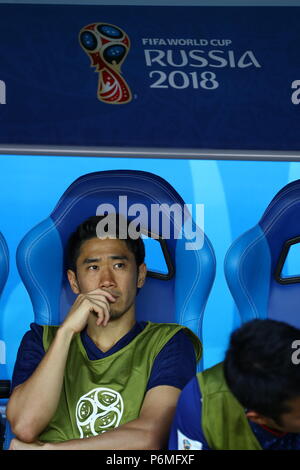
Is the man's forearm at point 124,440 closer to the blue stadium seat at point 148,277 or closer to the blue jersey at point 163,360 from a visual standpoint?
the blue jersey at point 163,360

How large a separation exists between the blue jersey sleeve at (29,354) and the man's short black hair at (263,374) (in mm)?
672

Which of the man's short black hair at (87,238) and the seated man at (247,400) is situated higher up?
the man's short black hair at (87,238)

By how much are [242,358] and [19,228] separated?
91cm

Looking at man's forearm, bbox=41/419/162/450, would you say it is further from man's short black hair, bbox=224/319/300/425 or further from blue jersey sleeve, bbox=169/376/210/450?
man's short black hair, bbox=224/319/300/425

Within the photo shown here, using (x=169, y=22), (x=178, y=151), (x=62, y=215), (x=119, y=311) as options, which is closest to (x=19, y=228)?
(x=62, y=215)

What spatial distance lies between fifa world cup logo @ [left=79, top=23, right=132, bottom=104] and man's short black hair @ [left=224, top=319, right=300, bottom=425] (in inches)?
38.4

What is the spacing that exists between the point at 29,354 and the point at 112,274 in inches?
16.3

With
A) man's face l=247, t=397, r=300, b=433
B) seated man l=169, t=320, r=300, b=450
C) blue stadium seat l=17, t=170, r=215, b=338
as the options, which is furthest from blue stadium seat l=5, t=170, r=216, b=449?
man's face l=247, t=397, r=300, b=433

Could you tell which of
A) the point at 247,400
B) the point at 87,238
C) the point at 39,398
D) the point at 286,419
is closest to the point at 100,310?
the point at 87,238

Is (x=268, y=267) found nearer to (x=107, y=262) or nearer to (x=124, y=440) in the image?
(x=107, y=262)

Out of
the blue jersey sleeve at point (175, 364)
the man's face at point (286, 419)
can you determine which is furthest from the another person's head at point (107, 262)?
the man's face at point (286, 419)

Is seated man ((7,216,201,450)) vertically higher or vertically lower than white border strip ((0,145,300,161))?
lower

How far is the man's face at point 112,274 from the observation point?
2.63 metres

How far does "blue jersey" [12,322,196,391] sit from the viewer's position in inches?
102
